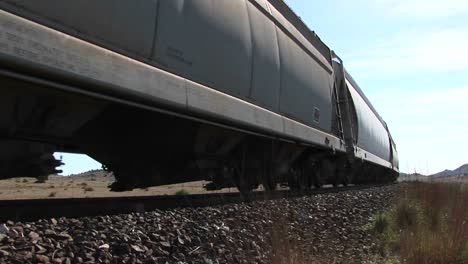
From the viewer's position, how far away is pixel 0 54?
3701 millimetres

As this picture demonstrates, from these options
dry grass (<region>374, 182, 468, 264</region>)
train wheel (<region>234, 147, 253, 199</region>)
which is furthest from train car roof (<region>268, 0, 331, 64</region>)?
dry grass (<region>374, 182, 468, 264</region>)

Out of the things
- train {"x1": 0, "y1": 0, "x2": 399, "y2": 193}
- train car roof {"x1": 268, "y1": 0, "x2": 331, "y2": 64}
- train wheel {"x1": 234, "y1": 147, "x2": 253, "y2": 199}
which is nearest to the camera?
train {"x1": 0, "y1": 0, "x2": 399, "y2": 193}

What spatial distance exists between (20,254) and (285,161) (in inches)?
324

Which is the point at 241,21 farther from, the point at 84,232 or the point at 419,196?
the point at 419,196

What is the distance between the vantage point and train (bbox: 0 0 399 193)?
440cm

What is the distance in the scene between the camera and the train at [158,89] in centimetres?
440

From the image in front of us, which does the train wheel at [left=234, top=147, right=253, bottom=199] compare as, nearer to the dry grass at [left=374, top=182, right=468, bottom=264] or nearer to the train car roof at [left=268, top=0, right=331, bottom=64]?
the dry grass at [left=374, top=182, right=468, bottom=264]

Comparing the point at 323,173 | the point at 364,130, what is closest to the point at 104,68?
the point at 323,173

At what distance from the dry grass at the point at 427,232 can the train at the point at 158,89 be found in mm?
2412

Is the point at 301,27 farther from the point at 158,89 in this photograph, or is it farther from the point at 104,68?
the point at 104,68

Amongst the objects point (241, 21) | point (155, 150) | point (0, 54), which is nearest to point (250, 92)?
point (241, 21)

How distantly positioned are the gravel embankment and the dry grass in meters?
0.47

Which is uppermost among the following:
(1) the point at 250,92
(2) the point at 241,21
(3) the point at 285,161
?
(2) the point at 241,21

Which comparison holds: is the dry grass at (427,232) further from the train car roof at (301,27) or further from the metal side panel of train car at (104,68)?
the train car roof at (301,27)
